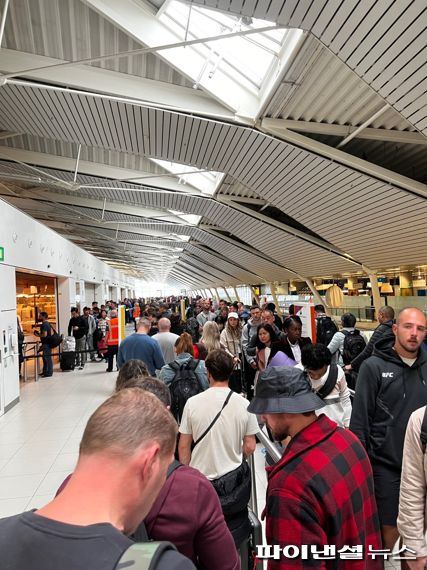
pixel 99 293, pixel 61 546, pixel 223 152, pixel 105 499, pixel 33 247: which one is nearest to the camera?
pixel 61 546

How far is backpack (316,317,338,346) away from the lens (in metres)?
9.25

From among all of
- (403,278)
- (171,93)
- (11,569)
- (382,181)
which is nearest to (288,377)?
(11,569)

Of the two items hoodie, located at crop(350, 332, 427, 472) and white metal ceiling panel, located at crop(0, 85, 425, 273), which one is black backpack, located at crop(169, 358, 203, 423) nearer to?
hoodie, located at crop(350, 332, 427, 472)

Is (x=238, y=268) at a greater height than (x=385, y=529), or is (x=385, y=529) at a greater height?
(x=238, y=268)

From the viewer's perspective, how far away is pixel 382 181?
37.0 ft

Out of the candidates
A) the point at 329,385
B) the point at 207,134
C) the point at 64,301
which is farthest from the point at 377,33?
the point at 64,301

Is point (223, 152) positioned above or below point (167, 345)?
above

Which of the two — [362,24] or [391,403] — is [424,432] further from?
[362,24]

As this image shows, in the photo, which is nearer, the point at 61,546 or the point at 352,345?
the point at 61,546

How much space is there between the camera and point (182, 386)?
13.9 ft

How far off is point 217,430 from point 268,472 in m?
1.09

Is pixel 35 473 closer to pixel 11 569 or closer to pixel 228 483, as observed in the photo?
pixel 228 483

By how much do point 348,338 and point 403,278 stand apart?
15557mm

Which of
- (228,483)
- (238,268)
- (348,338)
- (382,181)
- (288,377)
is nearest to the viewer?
(288,377)
